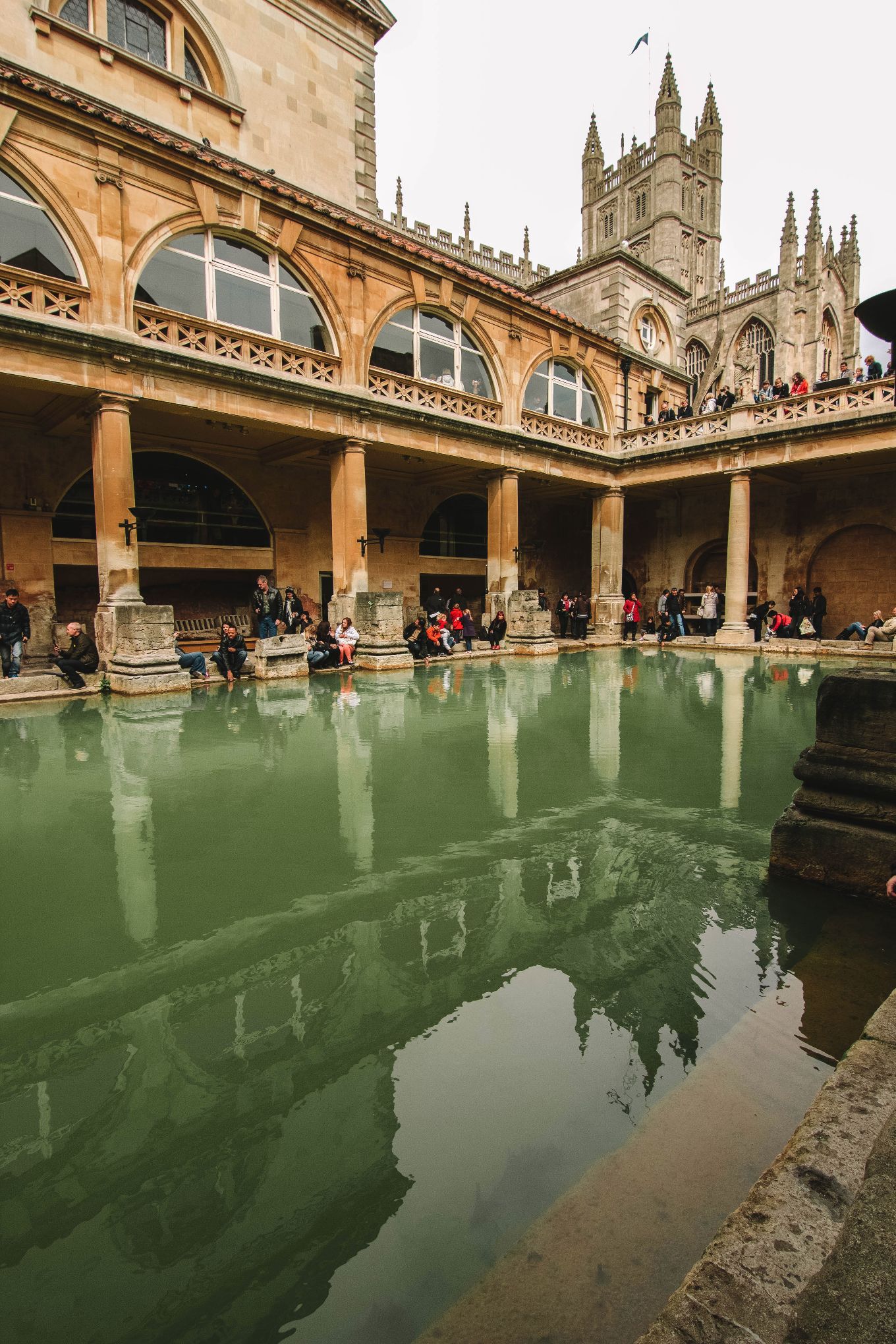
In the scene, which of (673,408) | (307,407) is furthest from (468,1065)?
(673,408)

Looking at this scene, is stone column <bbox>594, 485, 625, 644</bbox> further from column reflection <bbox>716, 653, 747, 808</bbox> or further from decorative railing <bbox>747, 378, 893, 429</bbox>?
column reflection <bbox>716, 653, 747, 808</bbox>

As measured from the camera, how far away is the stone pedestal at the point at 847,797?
323cm

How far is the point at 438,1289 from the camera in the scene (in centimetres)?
148

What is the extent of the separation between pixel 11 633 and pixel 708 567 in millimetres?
21606

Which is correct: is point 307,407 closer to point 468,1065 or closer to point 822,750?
point 822,750

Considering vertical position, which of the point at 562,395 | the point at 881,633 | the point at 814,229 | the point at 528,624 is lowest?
the point at 881,633

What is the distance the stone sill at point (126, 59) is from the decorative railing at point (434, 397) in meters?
6.45

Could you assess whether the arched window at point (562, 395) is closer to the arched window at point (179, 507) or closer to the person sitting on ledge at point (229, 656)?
the arched window at point (179, 507)

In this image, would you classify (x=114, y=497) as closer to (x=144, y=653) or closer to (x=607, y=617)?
(x=144, y=653)

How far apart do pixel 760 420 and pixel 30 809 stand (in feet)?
63.3

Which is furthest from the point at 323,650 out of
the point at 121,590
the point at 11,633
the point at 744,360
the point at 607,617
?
the point at 744,360

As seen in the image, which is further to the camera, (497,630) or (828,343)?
(828,343)

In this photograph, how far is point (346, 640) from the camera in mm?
13992

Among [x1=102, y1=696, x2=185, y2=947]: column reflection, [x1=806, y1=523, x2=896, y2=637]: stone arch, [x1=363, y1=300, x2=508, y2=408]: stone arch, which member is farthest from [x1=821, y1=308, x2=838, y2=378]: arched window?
[x1=102, y1=696, x2=185, y2=947]: column reflection
